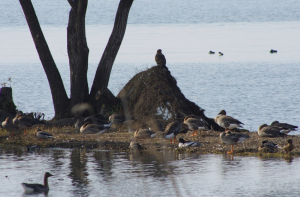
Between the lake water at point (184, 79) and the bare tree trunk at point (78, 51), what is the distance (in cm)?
243

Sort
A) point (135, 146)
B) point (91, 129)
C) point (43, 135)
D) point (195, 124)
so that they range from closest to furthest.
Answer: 1. point (135, 146)
2. point (43, 135)
3. point (195, 124)
4. point (91, 129)

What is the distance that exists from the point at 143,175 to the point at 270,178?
121 inches

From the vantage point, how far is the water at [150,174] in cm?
995

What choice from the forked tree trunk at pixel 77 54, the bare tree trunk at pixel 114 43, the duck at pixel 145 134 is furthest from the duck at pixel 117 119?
the duck at pixel 145 134

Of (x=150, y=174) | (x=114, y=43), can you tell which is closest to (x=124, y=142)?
(x=150, y=174)

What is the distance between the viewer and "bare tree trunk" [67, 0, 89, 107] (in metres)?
20.9

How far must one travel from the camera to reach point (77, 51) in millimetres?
21281

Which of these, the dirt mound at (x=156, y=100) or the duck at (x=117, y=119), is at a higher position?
the dirt mound at (x=156, y=100)

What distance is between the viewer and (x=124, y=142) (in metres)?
16.0

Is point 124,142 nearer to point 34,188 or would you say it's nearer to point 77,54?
point 34,188

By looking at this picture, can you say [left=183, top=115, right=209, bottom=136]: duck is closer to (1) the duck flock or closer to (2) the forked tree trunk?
(1) the duck flock

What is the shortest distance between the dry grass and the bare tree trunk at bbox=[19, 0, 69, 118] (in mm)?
2775

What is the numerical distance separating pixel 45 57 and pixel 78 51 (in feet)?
5.02

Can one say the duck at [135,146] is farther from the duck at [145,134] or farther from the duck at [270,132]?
the duck at [270,132]
